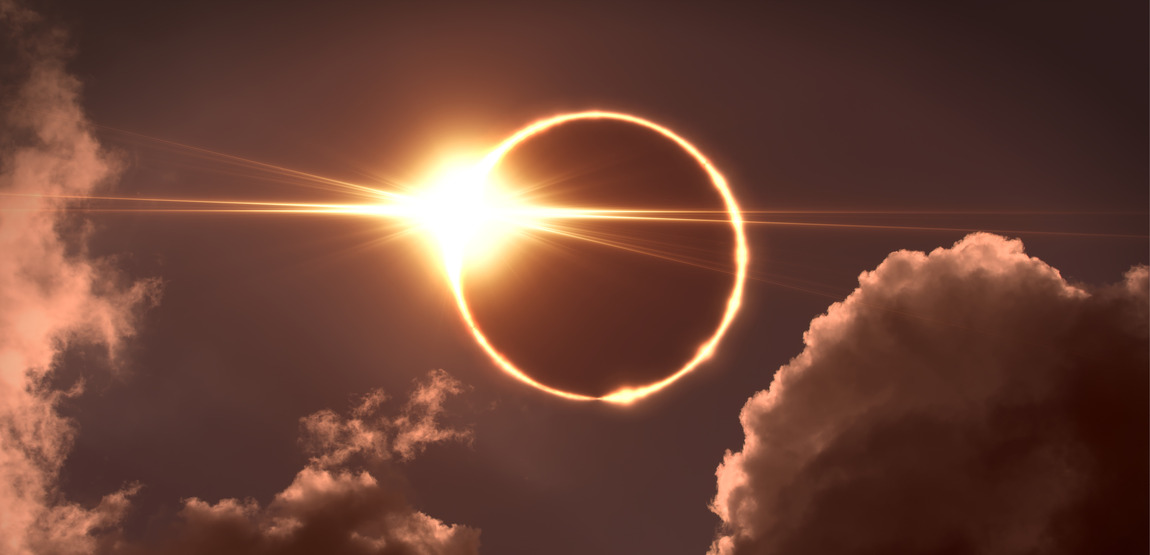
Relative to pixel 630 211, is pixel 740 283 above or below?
below

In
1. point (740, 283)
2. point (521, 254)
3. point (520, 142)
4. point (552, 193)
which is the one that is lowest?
point (740, 283)

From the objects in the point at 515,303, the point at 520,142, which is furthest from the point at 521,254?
the point at 520,142

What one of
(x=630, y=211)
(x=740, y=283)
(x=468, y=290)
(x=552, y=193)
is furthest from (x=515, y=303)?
(x=740, y=283)

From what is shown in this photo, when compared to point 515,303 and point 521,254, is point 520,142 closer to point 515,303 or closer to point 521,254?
point 521,254

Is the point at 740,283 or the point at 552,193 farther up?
the point at 552,193

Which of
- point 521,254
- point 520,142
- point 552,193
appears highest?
point 520,142

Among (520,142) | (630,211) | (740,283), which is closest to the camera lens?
(740,283)

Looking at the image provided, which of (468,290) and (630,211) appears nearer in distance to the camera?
(468,290)

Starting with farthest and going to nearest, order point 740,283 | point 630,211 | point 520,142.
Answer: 1. point 630,211
2. point 520,142
3. point 740,283

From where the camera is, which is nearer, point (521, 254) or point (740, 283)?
point (740, 283)

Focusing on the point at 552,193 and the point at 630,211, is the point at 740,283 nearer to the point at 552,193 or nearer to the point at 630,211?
the point at 630,211
